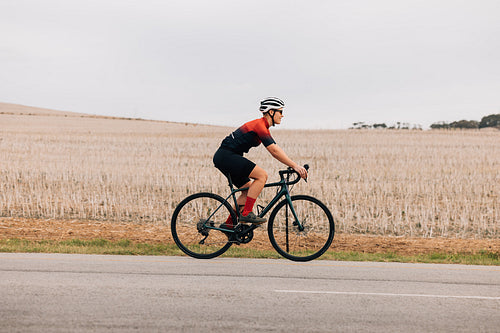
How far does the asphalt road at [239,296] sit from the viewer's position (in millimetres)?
5219

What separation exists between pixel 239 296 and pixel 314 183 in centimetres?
1523

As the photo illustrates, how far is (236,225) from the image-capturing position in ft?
28.0

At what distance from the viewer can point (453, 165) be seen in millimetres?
28859

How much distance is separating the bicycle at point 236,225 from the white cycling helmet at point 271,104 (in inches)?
38.5

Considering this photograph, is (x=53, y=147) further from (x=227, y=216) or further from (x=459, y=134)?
(x=459, y=134)

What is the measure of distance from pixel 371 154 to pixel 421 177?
1157cm

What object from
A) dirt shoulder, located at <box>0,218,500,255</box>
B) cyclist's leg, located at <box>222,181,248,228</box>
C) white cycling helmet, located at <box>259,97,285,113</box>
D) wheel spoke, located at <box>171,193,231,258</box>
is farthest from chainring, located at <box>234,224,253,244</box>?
dirt shoulder, located at <box>0,218,500,255</box>

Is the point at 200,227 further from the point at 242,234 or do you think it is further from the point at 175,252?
the point at 175,252

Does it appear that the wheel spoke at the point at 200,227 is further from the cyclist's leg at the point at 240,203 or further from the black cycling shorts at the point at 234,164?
the black cycling shorts at the point at 234,164

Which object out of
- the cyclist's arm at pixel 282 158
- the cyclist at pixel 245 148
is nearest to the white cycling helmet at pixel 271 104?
the cyclist at pixel 245 148

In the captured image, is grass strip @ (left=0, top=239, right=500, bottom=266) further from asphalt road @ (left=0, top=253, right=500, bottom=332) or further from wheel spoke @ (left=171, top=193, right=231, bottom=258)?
asphalt road @ (left=0, top=253, right=500, bottom=332)

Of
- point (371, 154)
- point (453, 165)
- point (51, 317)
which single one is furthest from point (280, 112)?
point (371, 154)

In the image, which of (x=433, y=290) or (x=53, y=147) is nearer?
(x=433, y=290)

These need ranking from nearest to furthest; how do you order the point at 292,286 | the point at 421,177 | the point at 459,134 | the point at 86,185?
the point at 292,286, the point at 86,185, the point at 421,177, the point at 459,134
